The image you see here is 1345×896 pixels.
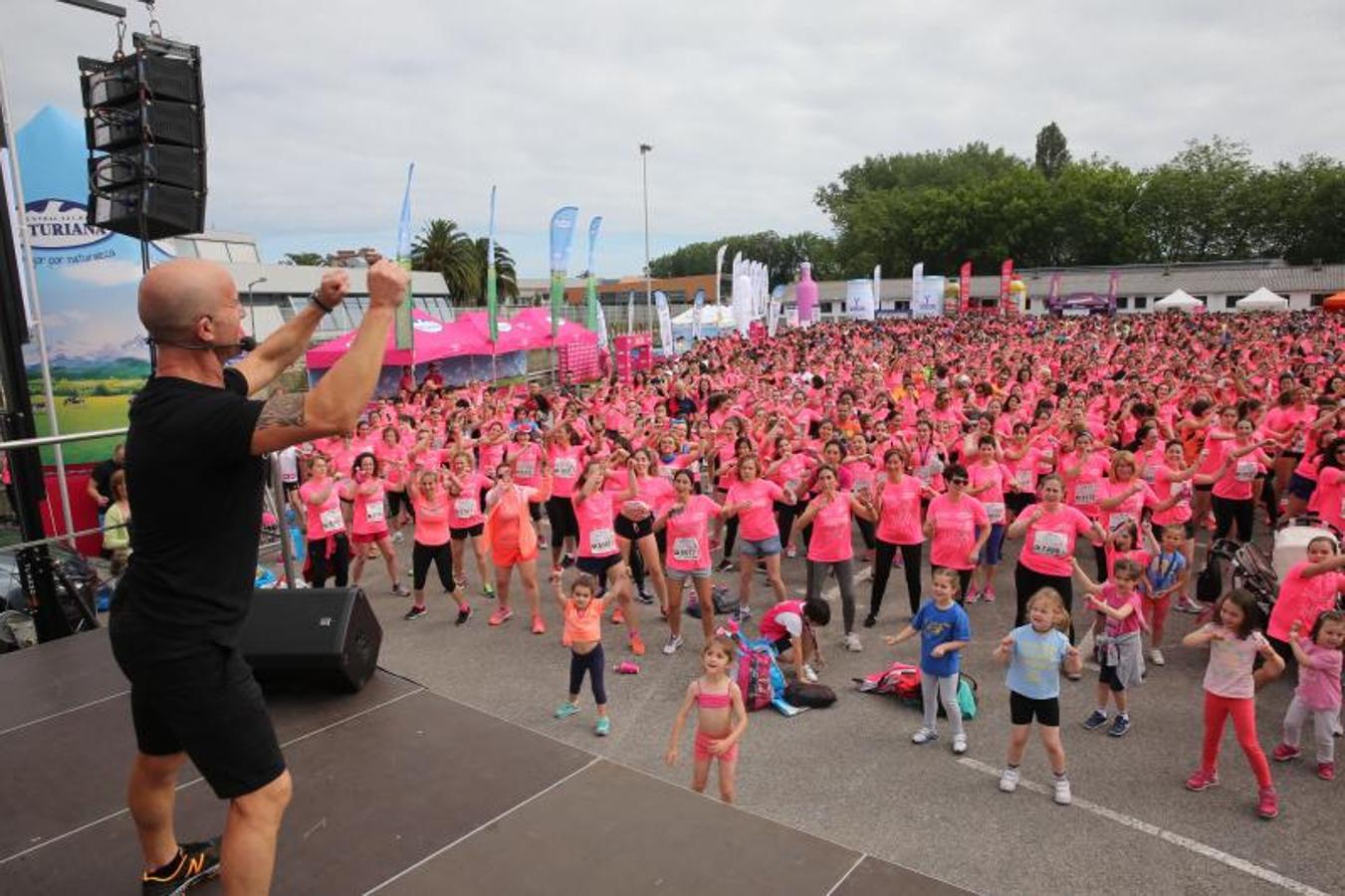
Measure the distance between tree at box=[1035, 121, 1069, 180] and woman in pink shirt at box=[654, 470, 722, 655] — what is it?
98.1 m

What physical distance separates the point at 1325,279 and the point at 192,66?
65101 millimetres

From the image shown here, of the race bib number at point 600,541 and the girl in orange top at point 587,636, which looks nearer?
the girl in orange top at point 587,636

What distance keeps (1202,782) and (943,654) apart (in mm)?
1540

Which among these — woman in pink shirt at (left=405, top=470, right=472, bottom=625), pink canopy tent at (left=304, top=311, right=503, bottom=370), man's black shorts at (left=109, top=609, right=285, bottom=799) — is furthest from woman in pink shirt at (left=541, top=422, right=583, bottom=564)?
pink canopy tent at (left=304, top=311, right=503, bottom=370)

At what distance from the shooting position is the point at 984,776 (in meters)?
4.89

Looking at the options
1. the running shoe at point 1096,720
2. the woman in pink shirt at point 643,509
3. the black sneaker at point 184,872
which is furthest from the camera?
the woman in pink shirt at point 643,509

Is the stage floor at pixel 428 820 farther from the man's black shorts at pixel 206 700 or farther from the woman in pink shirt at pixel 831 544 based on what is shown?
the woman in pink shirt at pixel 831 544

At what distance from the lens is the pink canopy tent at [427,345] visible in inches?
699

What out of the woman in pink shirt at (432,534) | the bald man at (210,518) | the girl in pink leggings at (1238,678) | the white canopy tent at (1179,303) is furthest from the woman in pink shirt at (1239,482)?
the white canopy tent at (1179,303)

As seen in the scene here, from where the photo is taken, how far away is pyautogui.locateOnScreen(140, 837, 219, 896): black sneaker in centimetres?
233

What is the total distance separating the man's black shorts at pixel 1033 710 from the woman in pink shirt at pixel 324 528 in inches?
248

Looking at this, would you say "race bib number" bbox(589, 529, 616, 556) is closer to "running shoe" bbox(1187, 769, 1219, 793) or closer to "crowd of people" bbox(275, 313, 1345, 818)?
"crowd of people" bbox(275, 313, 1345, 818)

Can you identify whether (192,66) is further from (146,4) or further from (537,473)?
(537,473)

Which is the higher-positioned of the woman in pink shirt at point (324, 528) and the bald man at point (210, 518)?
the bald man at point (210, 518)
